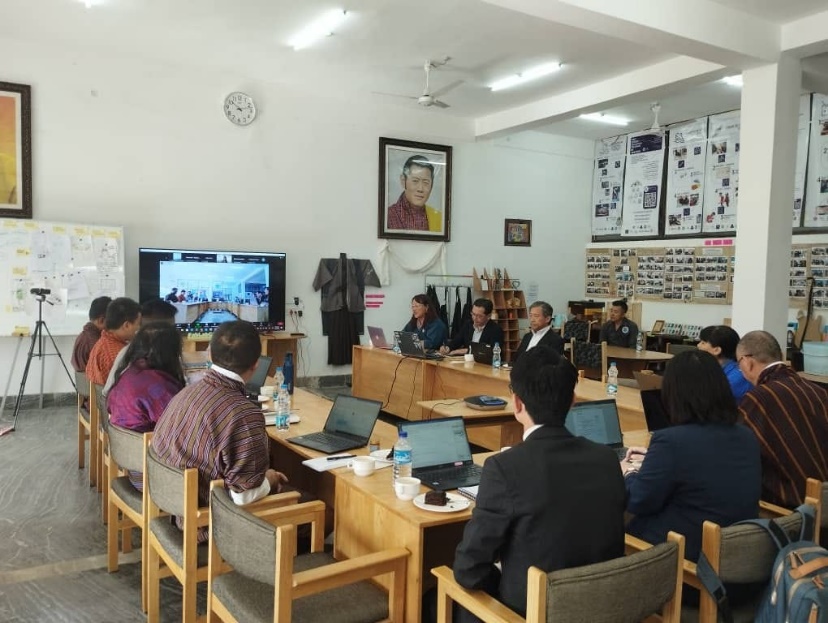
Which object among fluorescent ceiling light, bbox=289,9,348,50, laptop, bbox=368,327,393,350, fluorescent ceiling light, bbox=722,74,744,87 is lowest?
laptop, bbox=368,327,393,350

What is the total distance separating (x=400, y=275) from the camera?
9.24 m

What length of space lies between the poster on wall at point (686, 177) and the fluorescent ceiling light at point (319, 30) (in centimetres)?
576

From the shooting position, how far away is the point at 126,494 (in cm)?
301

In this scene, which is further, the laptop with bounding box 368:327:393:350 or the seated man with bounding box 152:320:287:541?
the laptop with bounding box 368:327:393:350

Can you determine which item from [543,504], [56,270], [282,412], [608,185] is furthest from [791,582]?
[608,185]

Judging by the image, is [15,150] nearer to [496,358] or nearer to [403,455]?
[496,358]

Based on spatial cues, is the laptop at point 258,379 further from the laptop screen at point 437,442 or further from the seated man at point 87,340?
the laptop screen at point 437,442

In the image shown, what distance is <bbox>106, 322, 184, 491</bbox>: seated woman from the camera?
3076mm

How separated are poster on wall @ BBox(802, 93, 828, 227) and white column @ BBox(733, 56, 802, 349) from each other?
2753 millimetres

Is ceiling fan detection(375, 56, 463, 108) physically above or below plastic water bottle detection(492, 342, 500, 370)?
above

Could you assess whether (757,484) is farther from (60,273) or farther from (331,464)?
(60,273)

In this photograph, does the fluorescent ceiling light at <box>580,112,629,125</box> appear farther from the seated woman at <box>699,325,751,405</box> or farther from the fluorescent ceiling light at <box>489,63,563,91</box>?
the seated woman at <box>699,325,751,405</box>

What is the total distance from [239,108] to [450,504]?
21.8ft

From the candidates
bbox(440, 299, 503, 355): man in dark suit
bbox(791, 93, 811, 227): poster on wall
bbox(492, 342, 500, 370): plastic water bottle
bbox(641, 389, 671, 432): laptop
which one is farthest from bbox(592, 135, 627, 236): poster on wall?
bbox(641, 389, 671, 432): laptop
